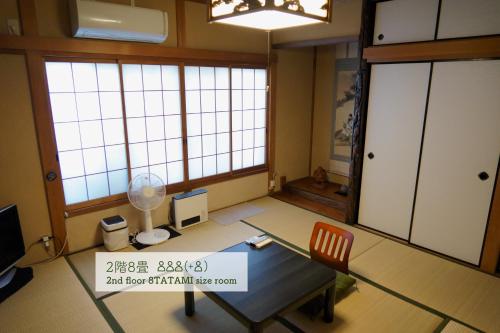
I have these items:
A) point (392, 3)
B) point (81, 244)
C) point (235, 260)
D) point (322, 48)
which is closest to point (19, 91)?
point (81, 244)

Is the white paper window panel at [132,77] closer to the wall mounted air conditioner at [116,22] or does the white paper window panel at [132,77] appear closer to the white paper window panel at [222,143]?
the wall mounted air conditioner at [116,22]

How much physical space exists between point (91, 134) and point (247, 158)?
7.68ft

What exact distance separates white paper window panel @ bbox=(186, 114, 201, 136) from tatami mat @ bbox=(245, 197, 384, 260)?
4.56 ft

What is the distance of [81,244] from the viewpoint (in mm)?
3654

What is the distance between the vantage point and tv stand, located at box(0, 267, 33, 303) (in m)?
2.90

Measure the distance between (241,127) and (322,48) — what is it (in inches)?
79.3

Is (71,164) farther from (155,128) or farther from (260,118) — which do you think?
(260,118)

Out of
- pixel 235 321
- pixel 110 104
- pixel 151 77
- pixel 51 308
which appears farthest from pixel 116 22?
pixel 235 321

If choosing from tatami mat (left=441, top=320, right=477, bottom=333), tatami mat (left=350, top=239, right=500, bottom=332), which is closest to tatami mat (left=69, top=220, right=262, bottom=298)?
tatami mat (left=350, top=239, right=500, bottom=332)

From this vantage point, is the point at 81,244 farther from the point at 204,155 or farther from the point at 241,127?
the point at 241,127

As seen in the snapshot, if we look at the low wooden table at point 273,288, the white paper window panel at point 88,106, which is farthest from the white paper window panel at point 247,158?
the low wooden table at point 273,288

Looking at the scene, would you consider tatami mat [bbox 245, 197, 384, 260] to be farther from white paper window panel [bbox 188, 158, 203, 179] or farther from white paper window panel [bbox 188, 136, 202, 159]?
white paper window panel [bbox 188, 136, 202, 159]

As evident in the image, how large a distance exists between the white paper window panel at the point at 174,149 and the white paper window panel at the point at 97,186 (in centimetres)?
81

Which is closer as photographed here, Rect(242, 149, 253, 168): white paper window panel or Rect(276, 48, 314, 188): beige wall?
Rect(242, 149, 253, 168): white paper window panel
